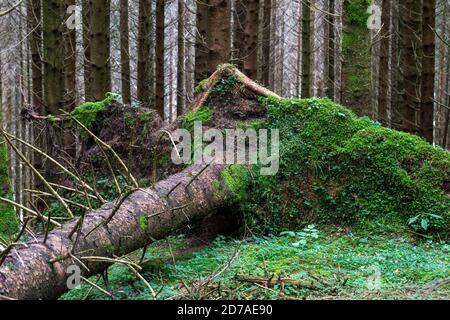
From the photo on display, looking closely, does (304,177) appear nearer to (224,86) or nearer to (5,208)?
(224,86)

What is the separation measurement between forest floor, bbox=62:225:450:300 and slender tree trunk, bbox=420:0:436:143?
443cm

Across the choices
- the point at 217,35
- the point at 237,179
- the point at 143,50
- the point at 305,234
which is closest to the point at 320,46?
the point at 143,50

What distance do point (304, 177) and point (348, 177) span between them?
0.53m

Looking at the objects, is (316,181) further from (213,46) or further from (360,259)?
(213,46)

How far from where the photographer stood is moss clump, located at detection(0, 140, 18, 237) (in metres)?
5.08

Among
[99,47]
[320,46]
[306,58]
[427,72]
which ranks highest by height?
[320,46]

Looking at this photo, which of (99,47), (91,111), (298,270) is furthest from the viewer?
(99,47)

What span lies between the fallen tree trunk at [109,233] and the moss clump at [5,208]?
1.46 metres

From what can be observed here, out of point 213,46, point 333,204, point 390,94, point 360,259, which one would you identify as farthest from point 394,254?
point 390,94

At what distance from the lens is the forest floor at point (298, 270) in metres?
3.54

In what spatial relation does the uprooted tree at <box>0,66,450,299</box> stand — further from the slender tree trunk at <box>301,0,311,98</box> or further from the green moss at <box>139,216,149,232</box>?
the slender tree trunk at <box>301,0,311,98</box>

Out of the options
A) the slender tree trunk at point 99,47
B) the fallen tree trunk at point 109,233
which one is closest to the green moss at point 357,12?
the slender tree trunk at point 99,47

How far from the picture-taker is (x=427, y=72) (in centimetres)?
915

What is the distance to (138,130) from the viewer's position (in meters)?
7.03
